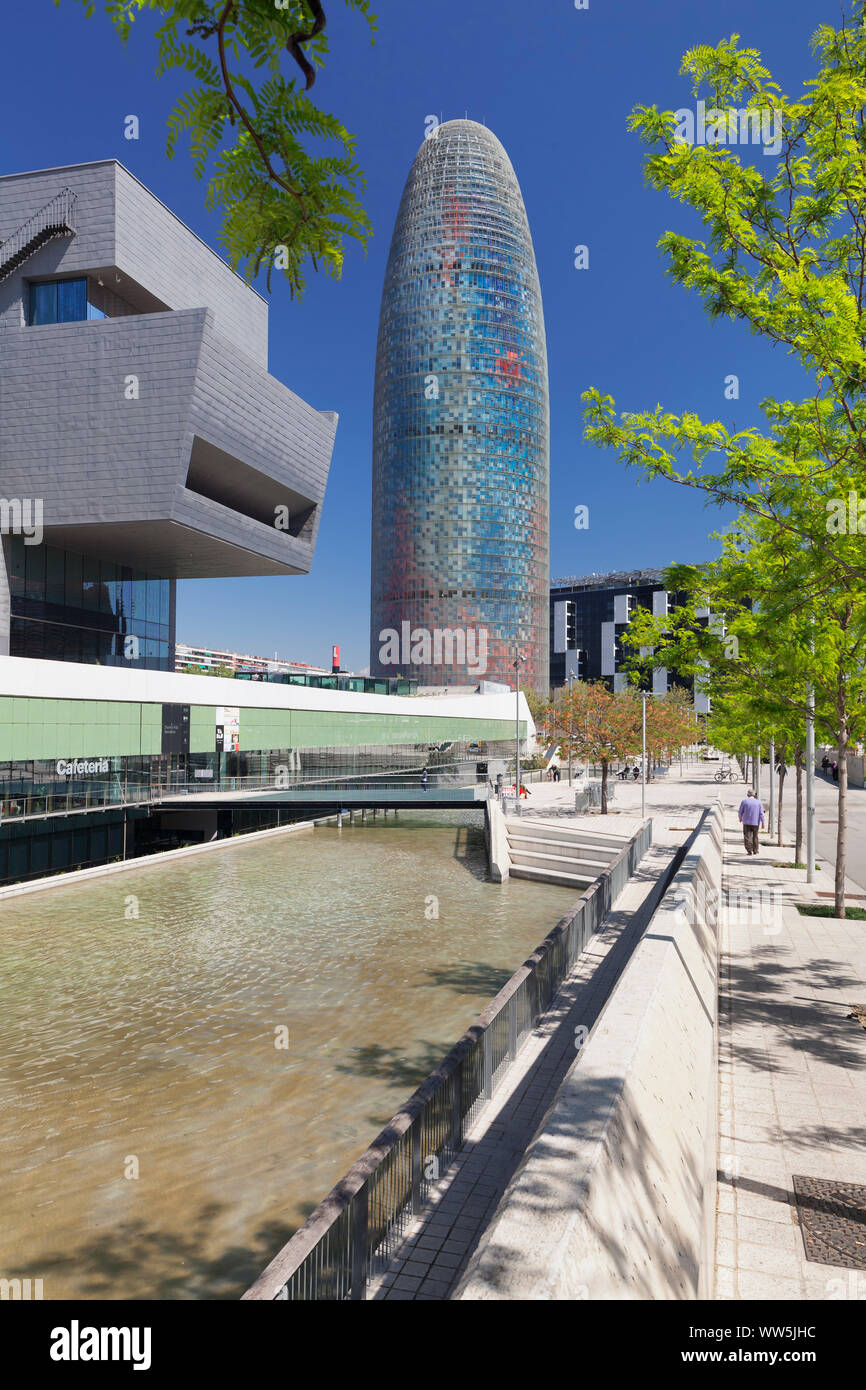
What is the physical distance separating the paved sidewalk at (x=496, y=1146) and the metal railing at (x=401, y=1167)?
0.42ft

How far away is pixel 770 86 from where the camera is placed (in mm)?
6922

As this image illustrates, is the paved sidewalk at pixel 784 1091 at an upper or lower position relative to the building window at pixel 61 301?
lower

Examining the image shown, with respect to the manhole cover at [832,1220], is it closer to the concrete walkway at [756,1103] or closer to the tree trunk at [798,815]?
the concrete walkway at [756,1103]

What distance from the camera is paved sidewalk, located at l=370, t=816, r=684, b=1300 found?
5812 mm

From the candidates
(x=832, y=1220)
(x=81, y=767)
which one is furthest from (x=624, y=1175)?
(x=81, y=767)

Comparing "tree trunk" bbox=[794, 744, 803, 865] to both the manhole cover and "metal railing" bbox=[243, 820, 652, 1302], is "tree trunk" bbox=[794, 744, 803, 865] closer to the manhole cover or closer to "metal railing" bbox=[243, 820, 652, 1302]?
"metal railing" bbox=[243, 820, 652, 1302]

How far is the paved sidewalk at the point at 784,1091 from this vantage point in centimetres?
452

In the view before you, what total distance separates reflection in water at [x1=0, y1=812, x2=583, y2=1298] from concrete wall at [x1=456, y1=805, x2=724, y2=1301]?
4060 mm

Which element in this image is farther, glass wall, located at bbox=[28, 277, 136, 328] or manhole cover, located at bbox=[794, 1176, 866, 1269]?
glass wall, located at bbox=[28, 277, 136, 328]

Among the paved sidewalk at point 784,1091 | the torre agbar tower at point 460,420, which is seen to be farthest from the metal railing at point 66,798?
the torre agbar tower at point 460,420

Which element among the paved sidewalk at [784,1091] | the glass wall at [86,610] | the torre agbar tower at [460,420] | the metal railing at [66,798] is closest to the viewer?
the paved sidewalk at [784,1091]

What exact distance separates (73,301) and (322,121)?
3480 centimetres

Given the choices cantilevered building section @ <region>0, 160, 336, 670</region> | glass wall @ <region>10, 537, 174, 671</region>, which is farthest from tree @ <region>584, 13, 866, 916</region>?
glass wall @ <region>10, 537, 174, 671</region>

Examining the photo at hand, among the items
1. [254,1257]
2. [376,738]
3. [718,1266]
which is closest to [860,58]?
[718,1266]
